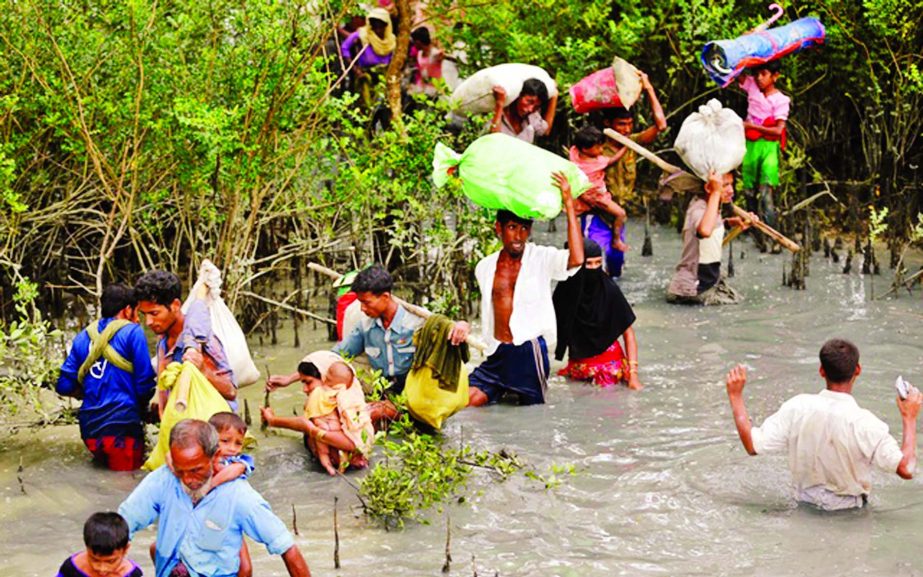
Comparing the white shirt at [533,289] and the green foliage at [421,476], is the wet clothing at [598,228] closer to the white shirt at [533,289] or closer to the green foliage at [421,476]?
the white shirt at [533,289]

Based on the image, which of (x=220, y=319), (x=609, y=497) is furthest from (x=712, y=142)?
(x=220, y=319)

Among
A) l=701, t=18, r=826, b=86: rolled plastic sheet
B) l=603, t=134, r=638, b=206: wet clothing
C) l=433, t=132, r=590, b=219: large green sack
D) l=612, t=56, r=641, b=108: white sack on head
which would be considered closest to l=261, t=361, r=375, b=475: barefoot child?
l=433, t=132, r=590, b=219: large green sack

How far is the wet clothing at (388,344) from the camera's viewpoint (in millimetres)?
7980

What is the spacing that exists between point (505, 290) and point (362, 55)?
6025 mm

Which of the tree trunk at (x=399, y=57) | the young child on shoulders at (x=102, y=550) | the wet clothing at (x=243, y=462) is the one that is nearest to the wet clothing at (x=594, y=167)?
the tree trunk at (x=399, y=57)

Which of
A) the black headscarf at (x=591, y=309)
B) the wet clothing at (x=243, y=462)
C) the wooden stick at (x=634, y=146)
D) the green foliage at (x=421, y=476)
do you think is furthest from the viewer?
the wooden stick at (x=634, y=146)

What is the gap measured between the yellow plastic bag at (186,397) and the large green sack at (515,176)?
2.22m

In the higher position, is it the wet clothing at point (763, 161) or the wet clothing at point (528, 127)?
the wet clothing at point (528, 127)

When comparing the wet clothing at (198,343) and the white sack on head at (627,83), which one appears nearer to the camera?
the wet clothing at (198,343)

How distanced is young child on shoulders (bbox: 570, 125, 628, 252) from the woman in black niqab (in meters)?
1.62

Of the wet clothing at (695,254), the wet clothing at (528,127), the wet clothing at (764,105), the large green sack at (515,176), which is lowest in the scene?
the wet clothing at (695,254)

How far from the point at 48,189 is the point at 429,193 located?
260 centimetres

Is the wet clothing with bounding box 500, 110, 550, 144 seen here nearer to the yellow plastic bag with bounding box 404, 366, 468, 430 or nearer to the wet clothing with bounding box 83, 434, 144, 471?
the yellow plastic bag with bounding box 404, 366, 468, 430

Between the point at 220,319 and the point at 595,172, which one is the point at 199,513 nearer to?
the point at 220,319
